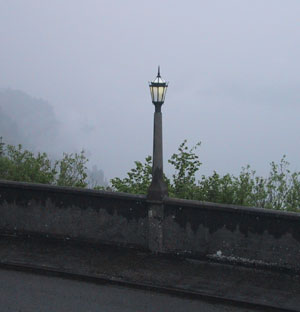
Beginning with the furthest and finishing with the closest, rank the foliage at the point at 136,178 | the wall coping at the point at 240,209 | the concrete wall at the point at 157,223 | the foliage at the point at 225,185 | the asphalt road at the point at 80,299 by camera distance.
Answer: the foliage at the point at 136,178 → the foliage at the point at 225,185 → the concrete wall at the point at 157,223 → the wall coping at the point at 240,209 → the asphalt road at the point at 80,299

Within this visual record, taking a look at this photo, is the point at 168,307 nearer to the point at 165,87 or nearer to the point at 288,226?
the point at 288,226

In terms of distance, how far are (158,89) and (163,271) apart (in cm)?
367

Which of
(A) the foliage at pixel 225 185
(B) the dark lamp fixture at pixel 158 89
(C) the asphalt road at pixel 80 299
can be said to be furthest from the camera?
(A) the foliage at pixel 225 185

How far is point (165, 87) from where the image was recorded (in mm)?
11000

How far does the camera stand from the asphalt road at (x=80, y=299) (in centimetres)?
806

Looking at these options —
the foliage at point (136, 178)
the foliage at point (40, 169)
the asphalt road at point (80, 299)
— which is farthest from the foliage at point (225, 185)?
the asphalt road at point (80, 299)

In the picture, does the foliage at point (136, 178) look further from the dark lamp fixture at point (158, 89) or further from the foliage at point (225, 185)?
the dark lamp fixture at point (158, 89)

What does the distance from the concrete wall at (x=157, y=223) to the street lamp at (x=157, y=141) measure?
0.24 metres

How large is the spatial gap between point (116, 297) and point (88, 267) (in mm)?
1433

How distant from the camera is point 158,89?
11.0m

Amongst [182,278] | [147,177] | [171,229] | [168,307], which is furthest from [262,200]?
[168,307]

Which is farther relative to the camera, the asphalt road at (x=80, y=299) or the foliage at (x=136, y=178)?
the foliage at (x=136, y=178)

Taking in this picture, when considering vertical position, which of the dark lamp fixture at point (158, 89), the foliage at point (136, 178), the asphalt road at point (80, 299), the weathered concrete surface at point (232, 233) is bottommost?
the asphalt road at point (80, 299)

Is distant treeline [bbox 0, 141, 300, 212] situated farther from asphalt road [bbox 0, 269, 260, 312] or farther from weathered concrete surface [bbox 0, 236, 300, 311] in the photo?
asphalt road [bbox 0, 269, 260, 312]
